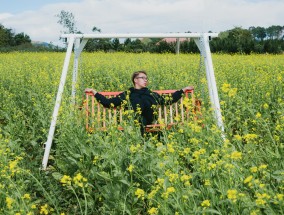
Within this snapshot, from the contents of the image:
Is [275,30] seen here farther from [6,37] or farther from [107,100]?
[107,100]

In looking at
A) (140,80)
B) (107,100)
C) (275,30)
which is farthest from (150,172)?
(275,30)

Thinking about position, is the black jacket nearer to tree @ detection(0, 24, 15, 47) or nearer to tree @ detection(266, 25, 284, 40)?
tree @ detection(0, 24, 15, 47)

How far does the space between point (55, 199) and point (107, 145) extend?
0.65 metres

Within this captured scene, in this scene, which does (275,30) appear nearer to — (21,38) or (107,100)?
(21,38)

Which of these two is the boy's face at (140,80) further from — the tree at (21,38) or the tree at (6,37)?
the tree at (21,38)

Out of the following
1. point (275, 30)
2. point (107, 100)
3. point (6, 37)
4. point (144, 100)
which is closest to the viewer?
point (107, 100)

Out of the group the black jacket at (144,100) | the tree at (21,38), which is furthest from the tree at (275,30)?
the black jacket at (144,100)

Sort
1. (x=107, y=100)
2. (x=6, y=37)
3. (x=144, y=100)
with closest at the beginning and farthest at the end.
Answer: (x=107, y=100), (x=144, y=100), (x=6, y=37)

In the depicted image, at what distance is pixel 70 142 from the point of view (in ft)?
14.5

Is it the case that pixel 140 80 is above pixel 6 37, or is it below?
below

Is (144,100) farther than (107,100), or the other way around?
(144,100)

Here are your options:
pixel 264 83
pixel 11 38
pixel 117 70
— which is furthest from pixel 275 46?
pixel 11 38

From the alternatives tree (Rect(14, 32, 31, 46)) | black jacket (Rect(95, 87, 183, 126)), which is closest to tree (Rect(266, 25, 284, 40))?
tree (Rect(14, 32, 31, 46))

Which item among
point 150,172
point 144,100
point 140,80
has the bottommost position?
point 150,172
